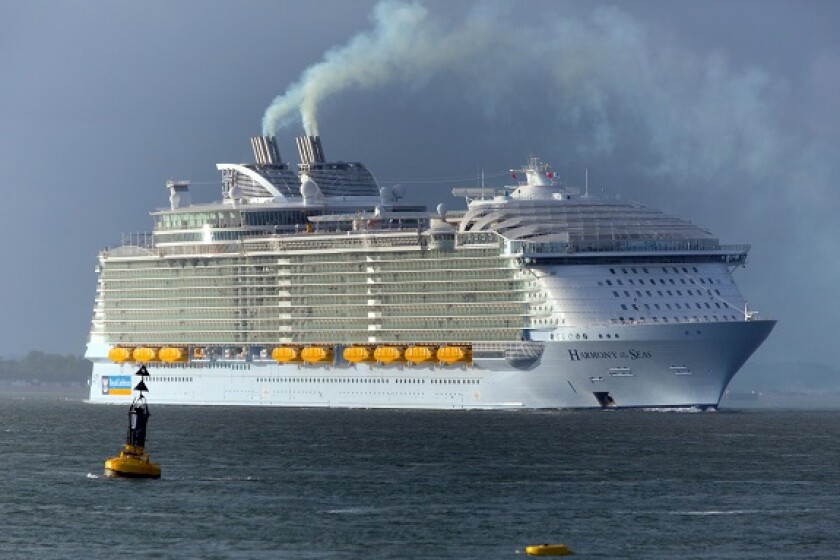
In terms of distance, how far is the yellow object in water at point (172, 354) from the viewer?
536 ft

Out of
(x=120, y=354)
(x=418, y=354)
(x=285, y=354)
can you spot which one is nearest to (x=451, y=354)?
(x=418, y=354)

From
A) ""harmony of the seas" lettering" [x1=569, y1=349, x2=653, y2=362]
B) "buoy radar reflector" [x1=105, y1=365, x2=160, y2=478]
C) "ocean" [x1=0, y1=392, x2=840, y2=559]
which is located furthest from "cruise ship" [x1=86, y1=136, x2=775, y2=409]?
"buoy radar reflector" [x1=105, y1=365, x2=160, y2=478]

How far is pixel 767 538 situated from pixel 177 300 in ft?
317

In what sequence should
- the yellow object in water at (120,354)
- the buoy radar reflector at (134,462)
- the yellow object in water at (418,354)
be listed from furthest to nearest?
the yellow object in water at (120,354) → the yellow object in water at (418,354) → the buoy radar reflector at (134,462)

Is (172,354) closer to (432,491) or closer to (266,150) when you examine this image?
(266,150)

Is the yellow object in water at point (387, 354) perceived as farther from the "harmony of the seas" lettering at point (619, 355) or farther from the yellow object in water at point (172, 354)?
the yellow object in water at point (172, 354)

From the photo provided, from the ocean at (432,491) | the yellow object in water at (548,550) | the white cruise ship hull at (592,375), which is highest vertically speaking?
the white cruise ship hull at (592,375)

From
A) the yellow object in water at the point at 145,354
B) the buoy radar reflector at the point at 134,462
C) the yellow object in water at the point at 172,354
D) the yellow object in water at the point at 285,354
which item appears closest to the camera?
the buoy radar reflector at the point at 134,462

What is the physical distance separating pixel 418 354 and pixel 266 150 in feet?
104

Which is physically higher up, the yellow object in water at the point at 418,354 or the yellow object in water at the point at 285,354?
the yellow object in water at the point at 285,354

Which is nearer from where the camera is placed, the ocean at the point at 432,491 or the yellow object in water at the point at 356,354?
the ocean at the point at 432,491

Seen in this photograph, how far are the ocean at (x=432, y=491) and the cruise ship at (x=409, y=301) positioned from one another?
5549 millimetres

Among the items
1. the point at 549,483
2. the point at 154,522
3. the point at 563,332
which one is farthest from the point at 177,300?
the point at 154,522

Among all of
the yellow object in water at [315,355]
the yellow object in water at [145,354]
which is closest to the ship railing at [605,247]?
the yellow object in water at [315,355]
